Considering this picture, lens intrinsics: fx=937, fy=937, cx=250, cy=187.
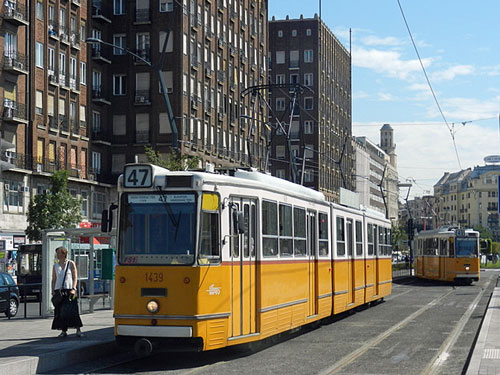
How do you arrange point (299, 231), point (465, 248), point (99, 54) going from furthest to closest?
1. point (99, 54)
2. point (465, 248)
3. point (299, 231)

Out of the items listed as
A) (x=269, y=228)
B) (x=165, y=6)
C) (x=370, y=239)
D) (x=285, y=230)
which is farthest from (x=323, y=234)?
(x=165, y=6)

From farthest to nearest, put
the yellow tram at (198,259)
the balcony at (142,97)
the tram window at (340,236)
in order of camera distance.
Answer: the balcony at (142,97)
the tram window at (340,236)
the yellow tram at (198,259)

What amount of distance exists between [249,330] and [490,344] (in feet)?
12.6

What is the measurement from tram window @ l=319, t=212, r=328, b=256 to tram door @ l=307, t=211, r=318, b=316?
0.50m

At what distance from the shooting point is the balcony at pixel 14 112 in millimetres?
50500

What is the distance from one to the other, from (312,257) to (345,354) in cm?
405

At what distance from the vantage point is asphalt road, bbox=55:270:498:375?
12953 millimetres

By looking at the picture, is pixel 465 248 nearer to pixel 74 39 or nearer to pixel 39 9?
pixel 39 9

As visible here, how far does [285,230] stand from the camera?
1658 centimetres

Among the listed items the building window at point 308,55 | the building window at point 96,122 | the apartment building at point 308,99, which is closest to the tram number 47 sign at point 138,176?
the building window at point 96,122

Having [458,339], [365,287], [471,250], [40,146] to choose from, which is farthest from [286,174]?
[458,339]

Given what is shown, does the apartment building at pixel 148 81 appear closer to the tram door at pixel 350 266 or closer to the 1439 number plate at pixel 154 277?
the tram door at pixel 350 266

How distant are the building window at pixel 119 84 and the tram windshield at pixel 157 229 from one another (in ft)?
182

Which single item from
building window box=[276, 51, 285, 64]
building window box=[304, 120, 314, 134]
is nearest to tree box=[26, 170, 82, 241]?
building window box=[304, 120, 314, 134]
